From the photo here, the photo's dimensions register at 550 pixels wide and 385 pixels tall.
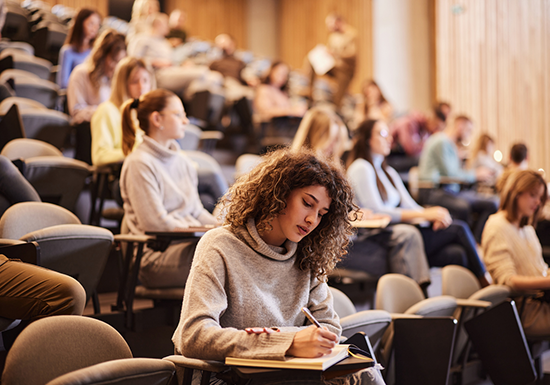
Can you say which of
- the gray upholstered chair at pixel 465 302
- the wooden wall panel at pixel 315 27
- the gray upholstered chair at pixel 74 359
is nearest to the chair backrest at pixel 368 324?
the gray upholstered chair at pixel 465 302

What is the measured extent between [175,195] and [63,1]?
25.6 ft

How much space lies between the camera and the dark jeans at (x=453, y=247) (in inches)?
124

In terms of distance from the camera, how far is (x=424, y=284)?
2.85 m

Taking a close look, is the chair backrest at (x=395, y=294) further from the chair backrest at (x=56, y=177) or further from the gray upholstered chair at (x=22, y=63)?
the gray upholstered chair at (x=22, y=63)

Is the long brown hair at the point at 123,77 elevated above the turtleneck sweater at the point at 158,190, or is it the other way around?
the long brown hair at the point at 123,77

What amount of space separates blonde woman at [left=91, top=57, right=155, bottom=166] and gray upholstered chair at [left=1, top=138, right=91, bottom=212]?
211mm

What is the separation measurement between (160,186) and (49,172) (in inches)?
24.7

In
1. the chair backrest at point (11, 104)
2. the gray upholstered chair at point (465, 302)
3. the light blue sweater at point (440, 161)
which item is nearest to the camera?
the gray upholstered chair at point (465, 302)

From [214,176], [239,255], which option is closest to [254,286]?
[239,255]

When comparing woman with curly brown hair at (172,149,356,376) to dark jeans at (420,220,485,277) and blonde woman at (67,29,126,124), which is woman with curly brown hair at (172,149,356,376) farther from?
blonde woman at (67,29,126,124)

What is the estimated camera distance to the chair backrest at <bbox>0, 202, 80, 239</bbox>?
1849 mm

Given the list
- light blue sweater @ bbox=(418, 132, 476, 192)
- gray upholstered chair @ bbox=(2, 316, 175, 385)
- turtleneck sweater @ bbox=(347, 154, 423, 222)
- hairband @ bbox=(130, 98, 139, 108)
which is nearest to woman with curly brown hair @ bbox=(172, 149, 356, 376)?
gray upholstered chair @ bbox=(2, 316, 175, 385)

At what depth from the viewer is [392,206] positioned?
128 inches

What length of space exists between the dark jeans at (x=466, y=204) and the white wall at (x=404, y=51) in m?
4.13
